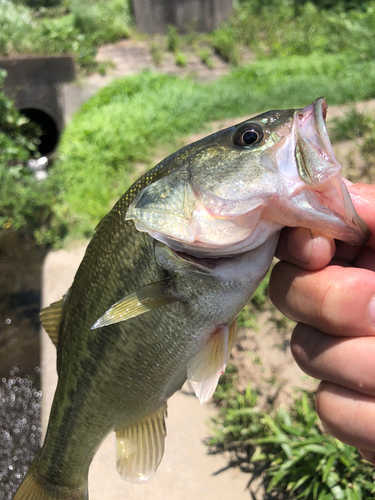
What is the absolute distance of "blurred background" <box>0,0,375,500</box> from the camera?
2.46 metres

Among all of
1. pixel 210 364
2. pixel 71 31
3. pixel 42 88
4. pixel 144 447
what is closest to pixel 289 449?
pixel 144 447

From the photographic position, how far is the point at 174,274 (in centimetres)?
121

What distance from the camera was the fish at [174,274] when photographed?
1014mm

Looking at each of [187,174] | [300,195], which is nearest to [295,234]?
[300,195]

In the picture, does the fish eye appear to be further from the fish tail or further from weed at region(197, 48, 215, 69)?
weed at region(197, 48, 215, 69)

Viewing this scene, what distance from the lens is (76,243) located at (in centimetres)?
487

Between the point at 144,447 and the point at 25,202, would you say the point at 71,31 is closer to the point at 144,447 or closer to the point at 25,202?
the point at 25,202

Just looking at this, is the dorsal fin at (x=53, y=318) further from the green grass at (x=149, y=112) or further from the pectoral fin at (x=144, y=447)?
the green grass at (x=149, y=112)

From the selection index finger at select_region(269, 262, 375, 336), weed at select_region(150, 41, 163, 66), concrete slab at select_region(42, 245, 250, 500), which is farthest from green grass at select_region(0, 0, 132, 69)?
index finger at select_region(269, 262, 375, 336)

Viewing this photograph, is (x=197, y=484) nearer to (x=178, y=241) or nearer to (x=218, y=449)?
(x=218, y=449)

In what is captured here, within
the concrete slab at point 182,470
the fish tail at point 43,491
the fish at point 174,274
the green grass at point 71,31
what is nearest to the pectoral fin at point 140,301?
the fish at point 174,274

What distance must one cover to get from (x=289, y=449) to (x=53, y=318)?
5.35 feet

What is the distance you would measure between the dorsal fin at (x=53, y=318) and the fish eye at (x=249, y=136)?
1133 millimetres

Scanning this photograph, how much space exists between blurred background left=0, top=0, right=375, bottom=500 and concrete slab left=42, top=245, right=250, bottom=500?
0.10 meters
